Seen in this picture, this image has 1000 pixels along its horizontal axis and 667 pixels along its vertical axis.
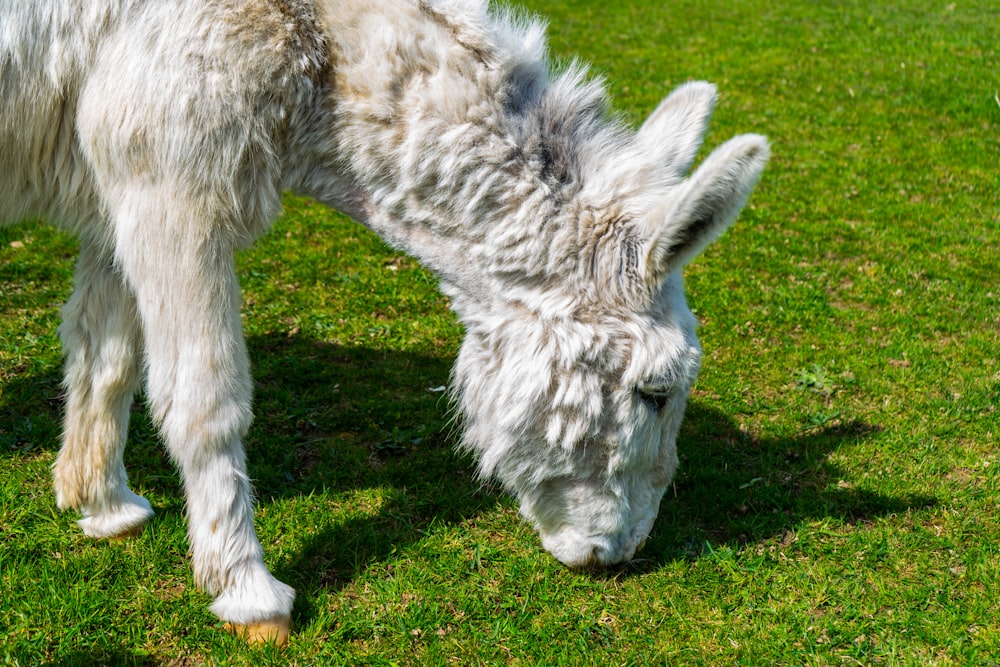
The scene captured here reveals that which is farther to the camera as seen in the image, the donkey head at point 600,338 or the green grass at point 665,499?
the green grass at point 665,499

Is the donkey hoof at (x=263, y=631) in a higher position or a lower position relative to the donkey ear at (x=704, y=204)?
lower

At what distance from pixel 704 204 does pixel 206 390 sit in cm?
193

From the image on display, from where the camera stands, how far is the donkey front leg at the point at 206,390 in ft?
10.5

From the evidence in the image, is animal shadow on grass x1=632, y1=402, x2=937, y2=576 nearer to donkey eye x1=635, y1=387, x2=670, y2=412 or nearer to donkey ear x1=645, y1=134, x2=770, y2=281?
donkey eye x1=635, y1=387, x2=670, y2=412

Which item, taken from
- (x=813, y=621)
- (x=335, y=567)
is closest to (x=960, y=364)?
(x=813, y=621)

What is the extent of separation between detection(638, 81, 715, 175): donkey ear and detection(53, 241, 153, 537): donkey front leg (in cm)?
242

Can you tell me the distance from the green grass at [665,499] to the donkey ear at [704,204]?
5.52 ft

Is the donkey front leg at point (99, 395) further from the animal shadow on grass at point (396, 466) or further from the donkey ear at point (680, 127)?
the donkey ear at point (680, 127)

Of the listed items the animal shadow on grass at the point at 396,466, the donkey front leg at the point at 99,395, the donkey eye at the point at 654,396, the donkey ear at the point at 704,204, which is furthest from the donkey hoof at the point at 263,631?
the donkey ear at the point at 704,204

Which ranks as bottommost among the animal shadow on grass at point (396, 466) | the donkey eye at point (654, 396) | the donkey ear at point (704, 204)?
the animal shadow on grass at point (396, 466)

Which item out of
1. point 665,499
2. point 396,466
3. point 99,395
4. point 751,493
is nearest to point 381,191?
point 99,395

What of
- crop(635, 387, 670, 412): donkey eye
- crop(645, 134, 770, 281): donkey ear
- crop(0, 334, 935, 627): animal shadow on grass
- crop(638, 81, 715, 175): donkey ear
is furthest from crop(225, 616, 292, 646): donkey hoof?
crop(638, 81, 715, 175): donkey ear

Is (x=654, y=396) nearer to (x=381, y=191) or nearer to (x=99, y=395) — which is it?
(x=381, y=191)

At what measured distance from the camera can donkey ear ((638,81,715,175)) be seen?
135 inches
